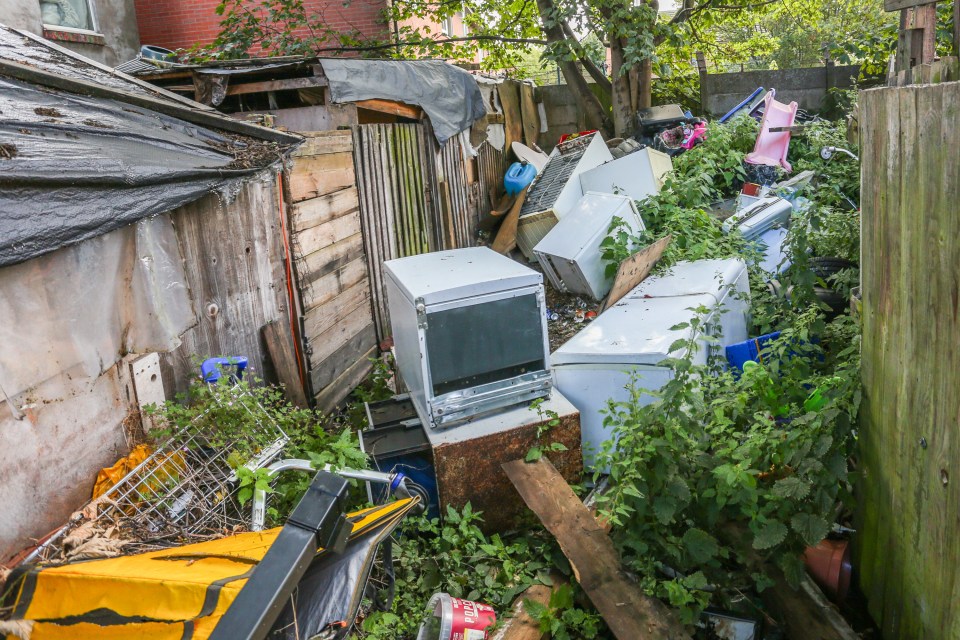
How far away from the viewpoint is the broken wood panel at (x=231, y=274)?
12.7ft

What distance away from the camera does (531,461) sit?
13.3ft

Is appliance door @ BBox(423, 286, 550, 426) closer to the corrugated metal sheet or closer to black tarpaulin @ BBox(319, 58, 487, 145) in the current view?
the corrugated metal sheet

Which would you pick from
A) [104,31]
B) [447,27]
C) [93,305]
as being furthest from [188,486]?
[447,27]

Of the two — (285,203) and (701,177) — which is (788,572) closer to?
(285,203)

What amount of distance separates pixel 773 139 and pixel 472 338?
6432 mm

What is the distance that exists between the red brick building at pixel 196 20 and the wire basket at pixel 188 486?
8881mm

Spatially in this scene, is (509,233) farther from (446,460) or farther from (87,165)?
(87,165)

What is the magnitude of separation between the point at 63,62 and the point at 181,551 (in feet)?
11.6

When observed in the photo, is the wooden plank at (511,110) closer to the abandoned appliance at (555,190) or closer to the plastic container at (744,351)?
the abandoned appliance at (555,190)

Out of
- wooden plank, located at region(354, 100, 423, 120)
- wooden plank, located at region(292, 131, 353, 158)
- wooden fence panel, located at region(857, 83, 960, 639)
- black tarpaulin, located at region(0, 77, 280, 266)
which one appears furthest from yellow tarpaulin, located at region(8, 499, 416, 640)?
wooden plank, located at region(354, 100, 423, 120)

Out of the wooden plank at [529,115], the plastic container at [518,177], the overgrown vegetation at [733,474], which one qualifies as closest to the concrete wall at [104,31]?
the plastic container at [518,177]

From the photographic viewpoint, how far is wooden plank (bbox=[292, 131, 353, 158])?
5188mm

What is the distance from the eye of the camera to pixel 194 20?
11.0 meters

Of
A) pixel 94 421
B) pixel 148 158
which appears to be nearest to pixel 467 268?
pixel 148 158
